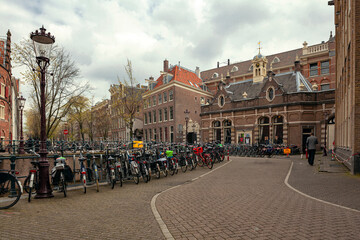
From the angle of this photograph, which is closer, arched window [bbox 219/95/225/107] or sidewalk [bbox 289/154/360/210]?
sidewalk [bbox 289/154/360/210]

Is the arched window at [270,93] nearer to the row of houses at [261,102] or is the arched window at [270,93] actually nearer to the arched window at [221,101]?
the row of houses at [261,102]

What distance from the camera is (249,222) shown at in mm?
4477

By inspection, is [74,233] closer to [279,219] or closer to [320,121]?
[279,219]

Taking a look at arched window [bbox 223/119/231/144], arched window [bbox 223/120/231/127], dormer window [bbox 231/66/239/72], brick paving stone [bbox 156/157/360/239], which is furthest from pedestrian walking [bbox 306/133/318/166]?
dormer window [bbox 231/66/239/72]

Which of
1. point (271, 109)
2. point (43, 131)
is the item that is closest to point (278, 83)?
point (271, 109)

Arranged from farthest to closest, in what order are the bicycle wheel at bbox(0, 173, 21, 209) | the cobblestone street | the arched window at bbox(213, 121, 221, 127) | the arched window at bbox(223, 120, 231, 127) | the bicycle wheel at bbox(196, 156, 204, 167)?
the arched window at bbox(213, 121, 221, 127)
the arched window at bbox(223, 120, 231, 127)
the bicycle wheel at bbox(196, 156, 204, 167)
the bicycle wheel at bbox(0, 173, 21, 209)
the cobblestone street

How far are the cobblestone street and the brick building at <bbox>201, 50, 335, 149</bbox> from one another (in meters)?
21.1

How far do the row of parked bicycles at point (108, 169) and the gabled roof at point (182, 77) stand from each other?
91.5ft

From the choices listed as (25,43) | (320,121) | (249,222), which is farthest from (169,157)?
(320,121)

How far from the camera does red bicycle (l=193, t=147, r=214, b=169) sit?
44.3ft

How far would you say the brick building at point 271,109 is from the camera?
26.6m

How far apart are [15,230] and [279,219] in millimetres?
4582

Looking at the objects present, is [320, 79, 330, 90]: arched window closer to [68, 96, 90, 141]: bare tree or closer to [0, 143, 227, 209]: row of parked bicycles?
[0, 143, 227, 209]: row of parked bicycles

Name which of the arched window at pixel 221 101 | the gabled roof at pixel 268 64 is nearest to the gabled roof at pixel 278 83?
the arched window at pixel 221 101
